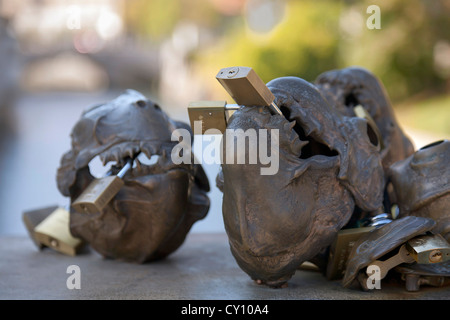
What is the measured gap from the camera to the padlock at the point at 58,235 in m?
2.92

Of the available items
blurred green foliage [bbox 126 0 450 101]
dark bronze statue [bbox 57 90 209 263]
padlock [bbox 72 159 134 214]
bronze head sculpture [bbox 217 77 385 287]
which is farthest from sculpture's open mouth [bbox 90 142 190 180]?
blurred green foliage [bbox 126 0 450 101]

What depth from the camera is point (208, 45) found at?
15.7 meters

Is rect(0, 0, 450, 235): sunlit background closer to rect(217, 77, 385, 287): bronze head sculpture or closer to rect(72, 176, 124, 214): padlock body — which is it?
rect(72, 176, 124, 214): padlock body

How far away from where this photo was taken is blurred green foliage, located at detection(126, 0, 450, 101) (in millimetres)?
9219

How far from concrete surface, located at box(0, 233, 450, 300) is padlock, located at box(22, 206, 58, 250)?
0.06 m

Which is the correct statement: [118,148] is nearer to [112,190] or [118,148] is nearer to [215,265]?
[112,190]

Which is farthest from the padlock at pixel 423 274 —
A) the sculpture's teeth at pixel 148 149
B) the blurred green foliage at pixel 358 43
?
the blurred green foliage at pixel 358 43

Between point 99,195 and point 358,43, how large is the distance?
306 inches

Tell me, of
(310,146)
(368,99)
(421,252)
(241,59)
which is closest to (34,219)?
(310,146)

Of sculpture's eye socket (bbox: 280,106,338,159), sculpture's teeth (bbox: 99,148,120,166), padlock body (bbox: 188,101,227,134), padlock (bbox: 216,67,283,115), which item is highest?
padlock (bbox: 216,67,283,115)

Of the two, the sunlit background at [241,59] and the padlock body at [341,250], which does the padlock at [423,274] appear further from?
the sunlit background at [241,59]

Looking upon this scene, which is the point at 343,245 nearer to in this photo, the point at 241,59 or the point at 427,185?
the point at 427,185

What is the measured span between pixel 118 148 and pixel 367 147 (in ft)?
3.26

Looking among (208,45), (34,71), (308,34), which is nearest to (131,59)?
(34,71)
